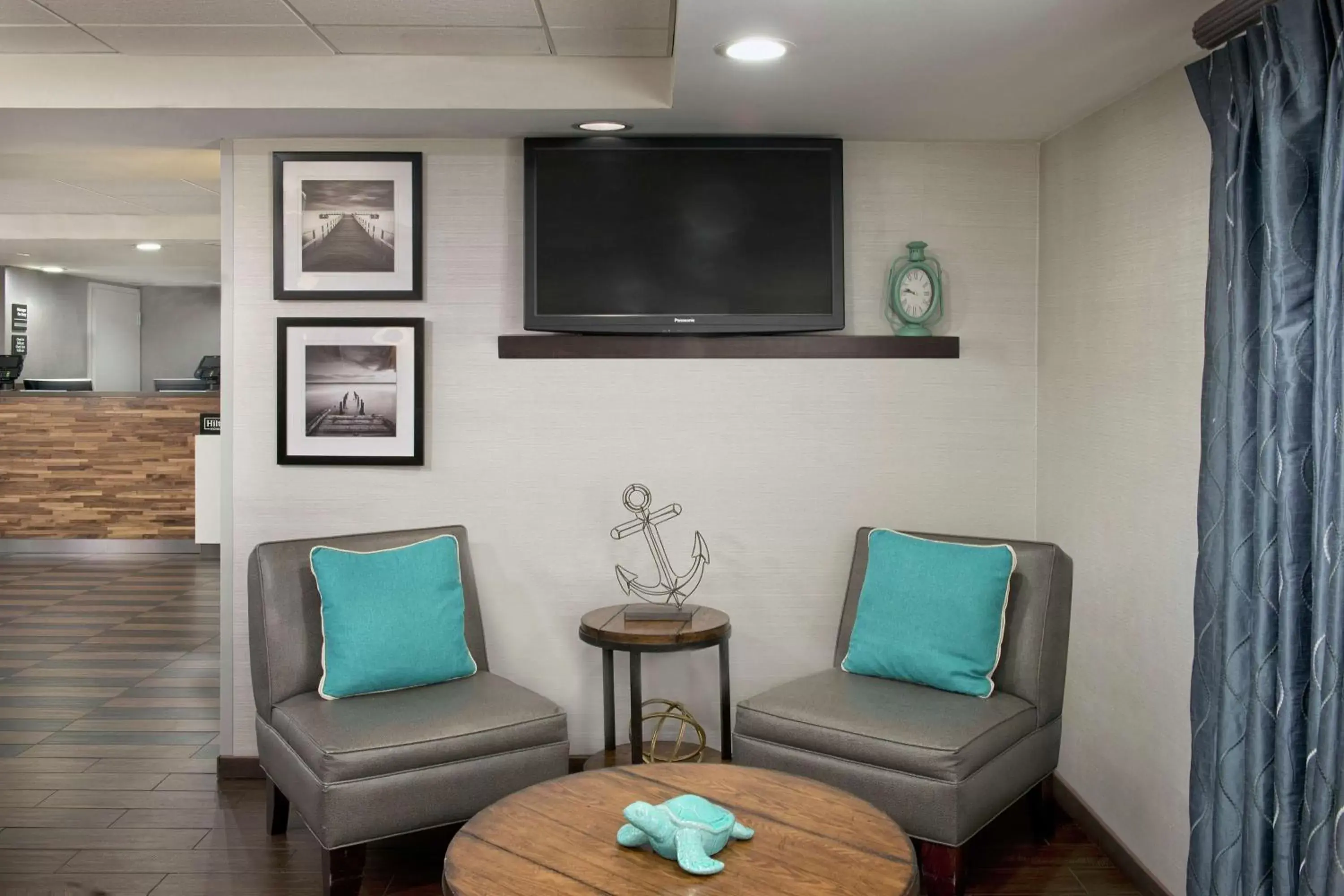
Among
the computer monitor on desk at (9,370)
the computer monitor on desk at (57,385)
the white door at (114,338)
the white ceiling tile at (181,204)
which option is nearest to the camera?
the white ceiling tile at (181,204)

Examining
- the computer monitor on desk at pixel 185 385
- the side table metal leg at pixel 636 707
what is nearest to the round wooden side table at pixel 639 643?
the side table metal leg at pixel 636 707

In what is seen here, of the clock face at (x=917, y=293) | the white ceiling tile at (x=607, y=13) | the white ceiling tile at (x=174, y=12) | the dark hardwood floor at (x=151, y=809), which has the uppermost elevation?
the white ceiling tile at (x=174, y=12)

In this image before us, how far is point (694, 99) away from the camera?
A: 3.26 metres

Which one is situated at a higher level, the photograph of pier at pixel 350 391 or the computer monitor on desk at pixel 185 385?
the computer monitor on desk at pixel 185 385

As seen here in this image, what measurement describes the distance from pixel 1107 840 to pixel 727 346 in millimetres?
2023

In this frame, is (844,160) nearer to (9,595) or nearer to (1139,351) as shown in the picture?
(1139,351)

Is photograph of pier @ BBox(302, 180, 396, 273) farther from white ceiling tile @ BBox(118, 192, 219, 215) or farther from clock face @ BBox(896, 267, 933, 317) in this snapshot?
white ceiling tile @ BBox(118, 192, 219, 215)

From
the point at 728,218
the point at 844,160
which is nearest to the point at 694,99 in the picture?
the point at 728,218

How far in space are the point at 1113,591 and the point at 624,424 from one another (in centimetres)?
Answer: 173

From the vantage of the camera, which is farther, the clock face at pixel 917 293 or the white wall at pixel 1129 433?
the clock face at pixel 917 293

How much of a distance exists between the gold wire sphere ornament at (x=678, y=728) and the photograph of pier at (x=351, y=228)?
6.03 ft

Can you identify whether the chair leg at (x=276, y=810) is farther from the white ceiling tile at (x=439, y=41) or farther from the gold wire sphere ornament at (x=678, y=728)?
the white ceiling tile at (x=439, y=41)

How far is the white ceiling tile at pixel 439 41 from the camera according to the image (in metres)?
3.13

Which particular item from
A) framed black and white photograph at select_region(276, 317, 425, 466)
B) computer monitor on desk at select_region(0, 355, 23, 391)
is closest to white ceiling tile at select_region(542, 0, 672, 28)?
framed black and white photograph at select_region(276, 317, 425, 466)
